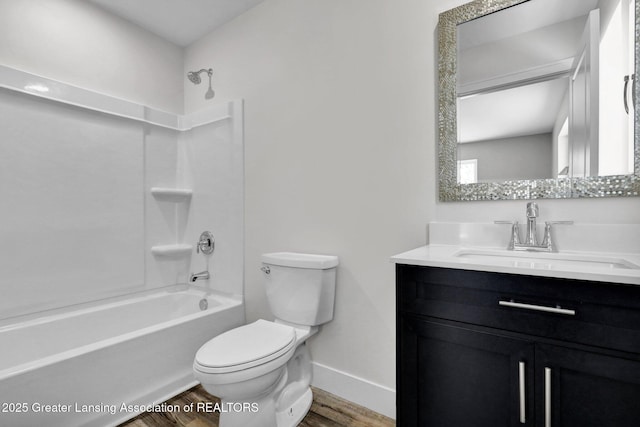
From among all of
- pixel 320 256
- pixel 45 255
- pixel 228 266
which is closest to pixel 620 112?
pixel 320 256

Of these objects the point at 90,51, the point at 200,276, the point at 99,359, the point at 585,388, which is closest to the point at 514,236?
the point at 585,388

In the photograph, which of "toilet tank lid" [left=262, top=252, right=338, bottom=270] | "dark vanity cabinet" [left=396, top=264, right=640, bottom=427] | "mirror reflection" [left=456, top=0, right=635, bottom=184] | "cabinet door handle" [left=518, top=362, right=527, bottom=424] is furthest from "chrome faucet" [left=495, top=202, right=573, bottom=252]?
"toilet tank lid" [left=262, top=252, right=338, bottom=270]

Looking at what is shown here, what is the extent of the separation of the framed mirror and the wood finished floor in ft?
3.92

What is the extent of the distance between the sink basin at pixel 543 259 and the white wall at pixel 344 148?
0.34 meters

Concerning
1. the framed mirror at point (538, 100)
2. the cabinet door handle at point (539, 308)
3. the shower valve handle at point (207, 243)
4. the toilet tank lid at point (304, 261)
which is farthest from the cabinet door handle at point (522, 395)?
the shower valve handle at point (207, 243)

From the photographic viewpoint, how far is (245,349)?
1.39 m

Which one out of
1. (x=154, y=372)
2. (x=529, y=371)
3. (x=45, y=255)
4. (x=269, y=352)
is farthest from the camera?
(x=45, y=255)

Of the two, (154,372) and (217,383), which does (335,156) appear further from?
(154,372)

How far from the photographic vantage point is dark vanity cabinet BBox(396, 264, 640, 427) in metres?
0.80

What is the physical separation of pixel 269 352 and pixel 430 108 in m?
1.35

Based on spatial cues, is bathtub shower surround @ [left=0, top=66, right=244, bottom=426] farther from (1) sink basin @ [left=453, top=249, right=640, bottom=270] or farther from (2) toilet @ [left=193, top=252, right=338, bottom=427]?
(1) sink basin @ [left=453, top=249, right=640, bottom=270]

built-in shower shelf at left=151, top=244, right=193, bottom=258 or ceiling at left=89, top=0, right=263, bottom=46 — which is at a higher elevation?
ceiling at left=89, top=0, right=263, bottom=46

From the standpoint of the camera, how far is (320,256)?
183cm

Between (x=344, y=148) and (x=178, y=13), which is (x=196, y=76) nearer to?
(x=178, y=13)
